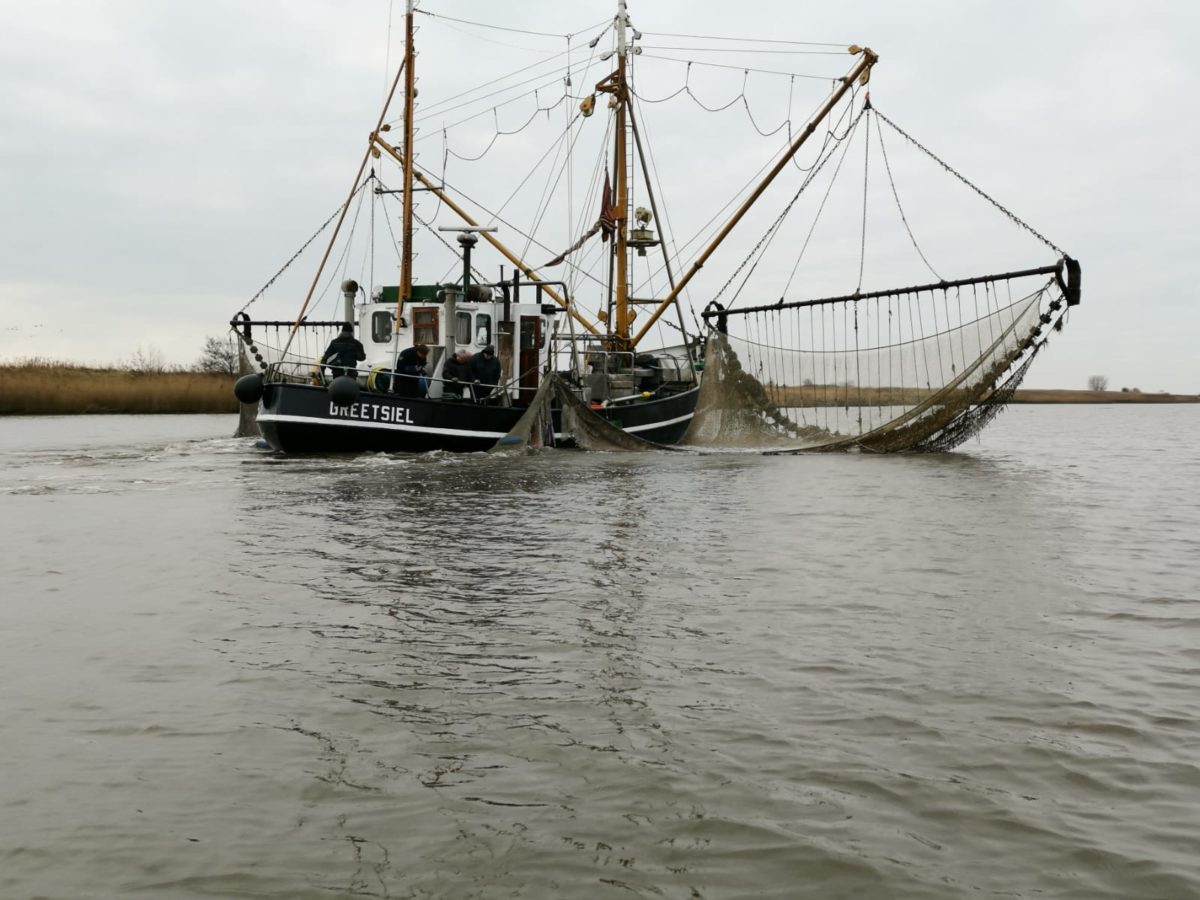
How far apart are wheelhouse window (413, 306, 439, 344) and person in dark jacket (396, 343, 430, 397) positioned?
1756 mm

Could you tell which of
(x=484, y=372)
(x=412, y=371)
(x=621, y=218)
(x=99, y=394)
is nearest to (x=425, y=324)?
(x=484, y=372)

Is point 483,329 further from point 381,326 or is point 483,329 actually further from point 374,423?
point 374,423

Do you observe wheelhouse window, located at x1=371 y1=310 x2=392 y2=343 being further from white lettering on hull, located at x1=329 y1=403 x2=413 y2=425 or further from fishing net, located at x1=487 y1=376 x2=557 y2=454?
fishing net, located at x1=487 y1=376 x2=557 y2=454

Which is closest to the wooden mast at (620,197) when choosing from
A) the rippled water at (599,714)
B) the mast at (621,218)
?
the mast at (621,218)

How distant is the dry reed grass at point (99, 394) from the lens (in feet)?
122

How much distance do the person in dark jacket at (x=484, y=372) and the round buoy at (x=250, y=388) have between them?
4236 millimetres

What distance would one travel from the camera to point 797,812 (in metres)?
3.60

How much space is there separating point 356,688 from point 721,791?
6.62 ft

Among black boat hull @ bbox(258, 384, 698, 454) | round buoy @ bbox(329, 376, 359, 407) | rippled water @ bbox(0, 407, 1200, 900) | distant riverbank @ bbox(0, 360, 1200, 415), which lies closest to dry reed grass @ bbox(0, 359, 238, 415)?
distant riverbank @ bbox(0, 360, 1200, 415)

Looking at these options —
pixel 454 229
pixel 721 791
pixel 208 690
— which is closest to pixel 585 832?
pixel 721 791

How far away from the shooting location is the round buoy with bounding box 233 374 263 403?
21.8 m

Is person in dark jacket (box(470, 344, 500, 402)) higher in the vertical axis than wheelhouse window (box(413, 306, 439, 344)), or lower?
lower

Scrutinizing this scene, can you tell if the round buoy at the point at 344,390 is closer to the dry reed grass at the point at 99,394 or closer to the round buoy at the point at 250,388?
the round buoy at the point at 250,388

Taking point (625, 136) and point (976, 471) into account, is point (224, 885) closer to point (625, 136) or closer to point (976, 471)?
point (976, 471)
